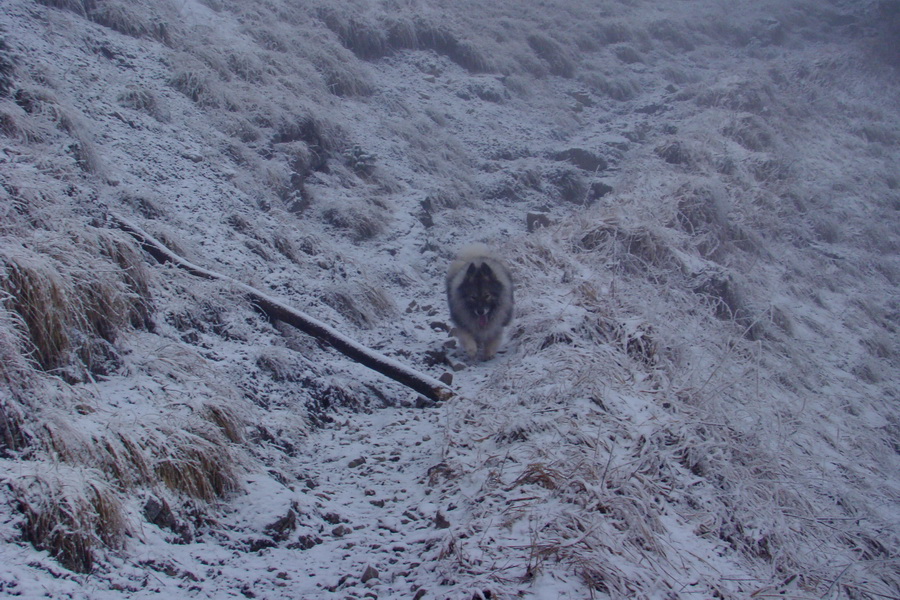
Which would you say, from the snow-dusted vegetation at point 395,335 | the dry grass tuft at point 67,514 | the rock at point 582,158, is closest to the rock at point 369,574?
the snow-dusted vegetation at point 395,335

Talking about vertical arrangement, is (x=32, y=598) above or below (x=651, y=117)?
below

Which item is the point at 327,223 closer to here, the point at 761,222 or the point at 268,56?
the point at 268,56

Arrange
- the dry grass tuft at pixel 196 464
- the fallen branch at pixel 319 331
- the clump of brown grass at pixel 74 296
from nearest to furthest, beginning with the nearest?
the dry grass tuft at pixel 196 464, the clump of brown grass at pixel 74 296, the fallen branch at pixel 319 331

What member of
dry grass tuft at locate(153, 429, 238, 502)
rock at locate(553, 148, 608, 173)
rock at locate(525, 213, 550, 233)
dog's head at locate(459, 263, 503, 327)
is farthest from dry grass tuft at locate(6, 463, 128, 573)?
rock at locate(553, 148, 608, 173)

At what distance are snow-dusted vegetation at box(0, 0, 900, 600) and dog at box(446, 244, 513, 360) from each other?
0.75ft

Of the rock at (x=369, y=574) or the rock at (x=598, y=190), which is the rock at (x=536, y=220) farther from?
the rock at (x=369, y=574)

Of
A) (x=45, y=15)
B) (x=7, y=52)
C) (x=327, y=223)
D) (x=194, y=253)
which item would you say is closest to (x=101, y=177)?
(x=194, y=253)

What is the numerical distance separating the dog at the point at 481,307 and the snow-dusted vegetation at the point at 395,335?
0.75 feet

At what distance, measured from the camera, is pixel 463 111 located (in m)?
13.6

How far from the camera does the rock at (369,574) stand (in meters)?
3.00

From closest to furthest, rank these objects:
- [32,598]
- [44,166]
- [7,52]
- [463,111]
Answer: [32,598] < [44,166] < [7,52] < [463,111]

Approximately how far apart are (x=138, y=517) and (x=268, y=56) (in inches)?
392

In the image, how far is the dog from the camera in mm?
6203

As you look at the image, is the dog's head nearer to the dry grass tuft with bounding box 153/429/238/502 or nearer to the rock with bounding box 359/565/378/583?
the dry grass tuft with bounding box 153/429/238/502
